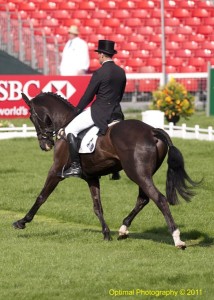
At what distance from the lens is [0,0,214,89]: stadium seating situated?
3700 cm

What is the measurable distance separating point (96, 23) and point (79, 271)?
27430mm

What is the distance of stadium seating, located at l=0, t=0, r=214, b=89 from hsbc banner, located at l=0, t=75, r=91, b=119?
6.62 metres

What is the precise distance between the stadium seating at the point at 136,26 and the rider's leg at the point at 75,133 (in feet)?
69.7

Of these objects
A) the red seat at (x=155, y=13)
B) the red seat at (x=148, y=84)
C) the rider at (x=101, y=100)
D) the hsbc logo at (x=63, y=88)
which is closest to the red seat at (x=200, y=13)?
the red seat at (x=155, y=13)

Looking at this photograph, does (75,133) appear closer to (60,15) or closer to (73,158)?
(73,158)

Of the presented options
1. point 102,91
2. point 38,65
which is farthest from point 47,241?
point 38,65

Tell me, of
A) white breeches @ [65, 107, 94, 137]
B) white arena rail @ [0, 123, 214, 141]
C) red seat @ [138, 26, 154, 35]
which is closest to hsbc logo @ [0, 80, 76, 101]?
white arena rail @ [0, 123, 214, 141]

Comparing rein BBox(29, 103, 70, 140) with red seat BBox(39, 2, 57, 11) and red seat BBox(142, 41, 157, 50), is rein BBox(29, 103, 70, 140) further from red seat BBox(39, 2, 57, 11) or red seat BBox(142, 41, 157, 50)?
red seat BBox(142, 41, 157, 50)

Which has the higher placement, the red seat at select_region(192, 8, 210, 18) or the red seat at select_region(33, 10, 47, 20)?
the red seat at select_region(33, 10, 47, 20)

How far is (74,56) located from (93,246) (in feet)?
53.8

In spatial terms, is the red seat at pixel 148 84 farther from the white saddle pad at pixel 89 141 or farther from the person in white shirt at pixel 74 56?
the white saddle pad at pixel 89 141

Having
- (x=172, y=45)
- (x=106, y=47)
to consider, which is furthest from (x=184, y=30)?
(x=106, y=47)

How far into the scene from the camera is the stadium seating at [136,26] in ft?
121

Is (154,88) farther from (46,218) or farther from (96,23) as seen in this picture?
(46,218)
